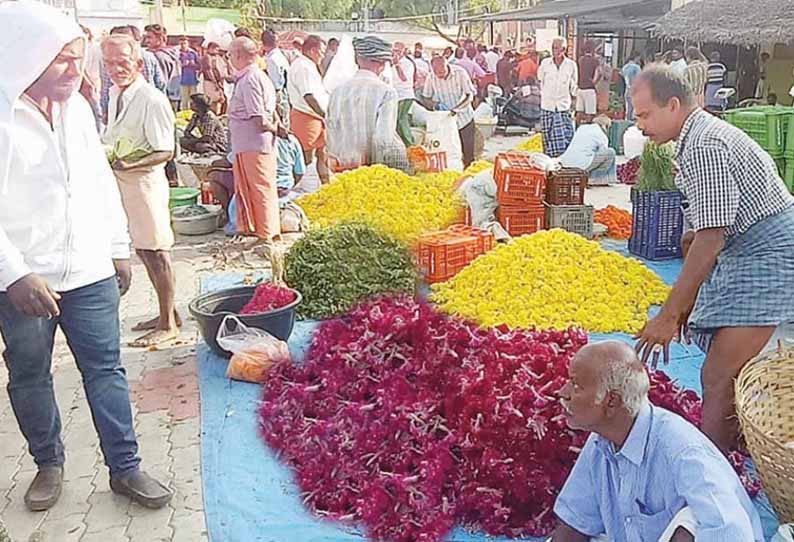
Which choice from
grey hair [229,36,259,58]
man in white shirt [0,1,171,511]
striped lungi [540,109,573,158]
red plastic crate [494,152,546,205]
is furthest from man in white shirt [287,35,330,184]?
man in white shirt [0,1,171,511]

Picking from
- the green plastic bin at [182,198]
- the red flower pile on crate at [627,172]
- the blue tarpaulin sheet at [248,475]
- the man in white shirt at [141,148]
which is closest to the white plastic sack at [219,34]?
the green plastic bin at [182,198]

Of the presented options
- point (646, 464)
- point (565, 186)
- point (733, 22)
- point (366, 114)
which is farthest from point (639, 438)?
point (733, 22)

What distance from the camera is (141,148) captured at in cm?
446

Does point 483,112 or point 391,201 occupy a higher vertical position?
point 483,112

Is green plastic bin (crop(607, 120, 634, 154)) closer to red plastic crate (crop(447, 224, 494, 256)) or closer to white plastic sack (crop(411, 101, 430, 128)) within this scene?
white plastic sack (crop(411, 101, 430, 128))

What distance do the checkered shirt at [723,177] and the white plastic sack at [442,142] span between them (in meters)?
5.25

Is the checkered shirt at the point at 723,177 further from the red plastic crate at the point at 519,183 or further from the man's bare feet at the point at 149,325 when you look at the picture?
the red plastic crate at the point at 519,183

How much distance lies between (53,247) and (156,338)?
2185 mm

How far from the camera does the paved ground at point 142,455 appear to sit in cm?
303

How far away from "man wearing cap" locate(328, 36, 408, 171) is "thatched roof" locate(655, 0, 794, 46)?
6806 mm

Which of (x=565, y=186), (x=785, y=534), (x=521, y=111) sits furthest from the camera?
(x=521, y=111)

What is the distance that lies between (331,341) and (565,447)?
155 centimetres

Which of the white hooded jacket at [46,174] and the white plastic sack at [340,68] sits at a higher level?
the white plastic sack at [340,68]

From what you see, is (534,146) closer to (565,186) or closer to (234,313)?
(565,186)
